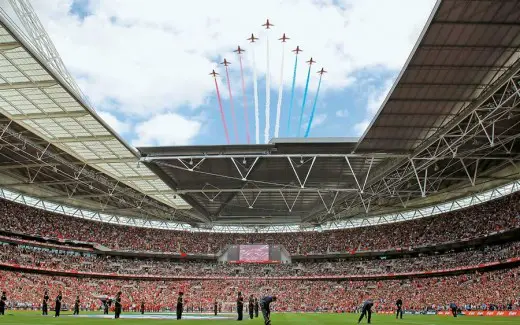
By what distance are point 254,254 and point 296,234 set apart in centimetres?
1032

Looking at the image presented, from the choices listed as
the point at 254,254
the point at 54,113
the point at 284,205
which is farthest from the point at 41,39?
the point at 254,254

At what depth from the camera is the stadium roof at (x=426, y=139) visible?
24.0m

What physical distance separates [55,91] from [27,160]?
60.2ft

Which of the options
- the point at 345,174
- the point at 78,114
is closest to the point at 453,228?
the point at 345,174

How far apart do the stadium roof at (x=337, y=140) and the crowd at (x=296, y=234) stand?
3.94 metres

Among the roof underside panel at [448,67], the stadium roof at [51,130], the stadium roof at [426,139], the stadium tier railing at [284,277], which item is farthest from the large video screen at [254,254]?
the roof underside panel at [448,67]

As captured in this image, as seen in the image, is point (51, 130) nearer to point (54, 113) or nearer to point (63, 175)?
point (54, 113)

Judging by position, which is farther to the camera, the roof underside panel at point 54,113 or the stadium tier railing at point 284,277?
the stadium tier railing at point 284,277

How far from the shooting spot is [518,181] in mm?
52219

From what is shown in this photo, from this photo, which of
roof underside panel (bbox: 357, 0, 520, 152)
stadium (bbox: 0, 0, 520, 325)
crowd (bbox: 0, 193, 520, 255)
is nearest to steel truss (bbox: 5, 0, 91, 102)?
stadium (bbox: 0, 0, 520, 325)

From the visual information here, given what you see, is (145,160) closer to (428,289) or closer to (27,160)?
(27,160)

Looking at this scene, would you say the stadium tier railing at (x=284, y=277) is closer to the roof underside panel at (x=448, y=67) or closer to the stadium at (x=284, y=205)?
the stadium at (x=284, y=205)

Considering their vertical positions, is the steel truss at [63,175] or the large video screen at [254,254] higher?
the steel truss at [63,175]

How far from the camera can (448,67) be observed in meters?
26.7
